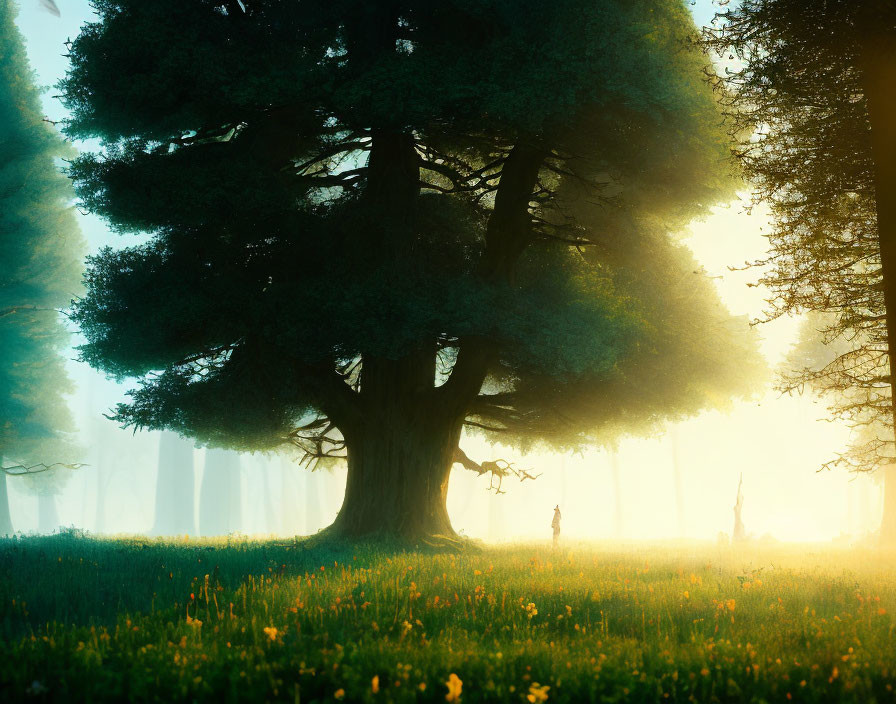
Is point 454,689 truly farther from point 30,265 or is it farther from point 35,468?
point 35,468

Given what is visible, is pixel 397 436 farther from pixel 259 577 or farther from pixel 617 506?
pixel 617 506

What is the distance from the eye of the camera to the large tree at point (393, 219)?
11906 mm

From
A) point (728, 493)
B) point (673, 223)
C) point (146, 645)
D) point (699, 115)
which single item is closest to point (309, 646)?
point (146, 645)

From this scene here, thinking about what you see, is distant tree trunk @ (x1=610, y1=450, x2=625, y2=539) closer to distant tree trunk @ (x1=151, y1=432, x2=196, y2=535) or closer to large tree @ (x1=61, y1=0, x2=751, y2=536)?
distant tree trunk @ (x1=151, y1=432, x2=196, y2=535)

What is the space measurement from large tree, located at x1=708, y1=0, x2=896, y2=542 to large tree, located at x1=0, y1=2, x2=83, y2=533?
77.1 ft

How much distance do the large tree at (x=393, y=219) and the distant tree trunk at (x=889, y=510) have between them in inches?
507

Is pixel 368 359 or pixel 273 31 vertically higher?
pixel 273 31

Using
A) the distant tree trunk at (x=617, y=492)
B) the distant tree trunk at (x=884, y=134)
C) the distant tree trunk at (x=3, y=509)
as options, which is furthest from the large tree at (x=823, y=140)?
the distant tree trunk at (x=617, y=492)

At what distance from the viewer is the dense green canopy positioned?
80.8ft

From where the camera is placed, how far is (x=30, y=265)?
999 inches

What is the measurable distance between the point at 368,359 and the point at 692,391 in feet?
22.5

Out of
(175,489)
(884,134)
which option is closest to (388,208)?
(884,134)

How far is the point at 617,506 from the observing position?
5125cm

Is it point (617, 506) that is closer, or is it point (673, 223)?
point (673, 223)
